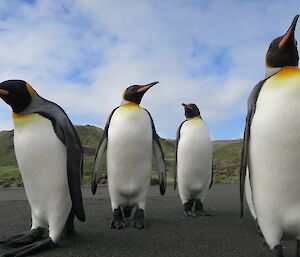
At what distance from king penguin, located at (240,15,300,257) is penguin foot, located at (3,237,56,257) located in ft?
6.26

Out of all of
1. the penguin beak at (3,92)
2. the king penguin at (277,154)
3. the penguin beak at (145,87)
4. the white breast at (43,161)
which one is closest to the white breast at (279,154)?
the king penguin at (277,154)

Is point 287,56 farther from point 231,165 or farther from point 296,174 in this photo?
point 231,165

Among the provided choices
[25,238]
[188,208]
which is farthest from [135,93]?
[25,238]

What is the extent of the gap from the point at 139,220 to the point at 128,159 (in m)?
0.79

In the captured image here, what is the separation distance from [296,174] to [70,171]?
2.01 m

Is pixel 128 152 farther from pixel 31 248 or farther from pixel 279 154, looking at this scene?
pixel 279 154

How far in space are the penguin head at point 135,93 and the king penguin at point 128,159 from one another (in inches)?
4.2

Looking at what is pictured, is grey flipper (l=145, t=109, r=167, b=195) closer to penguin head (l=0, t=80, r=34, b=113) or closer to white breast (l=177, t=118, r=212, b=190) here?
white breast (l=177, t=118, r=212, b=190)

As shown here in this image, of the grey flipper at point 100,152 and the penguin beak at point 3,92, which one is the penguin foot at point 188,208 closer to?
the grey flipper at point 100,152

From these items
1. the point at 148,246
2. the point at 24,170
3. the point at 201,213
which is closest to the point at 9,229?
the point at 24,170

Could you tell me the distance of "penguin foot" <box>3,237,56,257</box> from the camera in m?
3.31

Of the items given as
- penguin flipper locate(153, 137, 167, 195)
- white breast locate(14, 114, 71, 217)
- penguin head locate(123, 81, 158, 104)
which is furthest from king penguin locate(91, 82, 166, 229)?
white breast locate(14, 114, 71, 217)

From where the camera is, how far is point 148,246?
368 centimetres

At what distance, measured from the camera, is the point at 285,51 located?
3.16 meters
